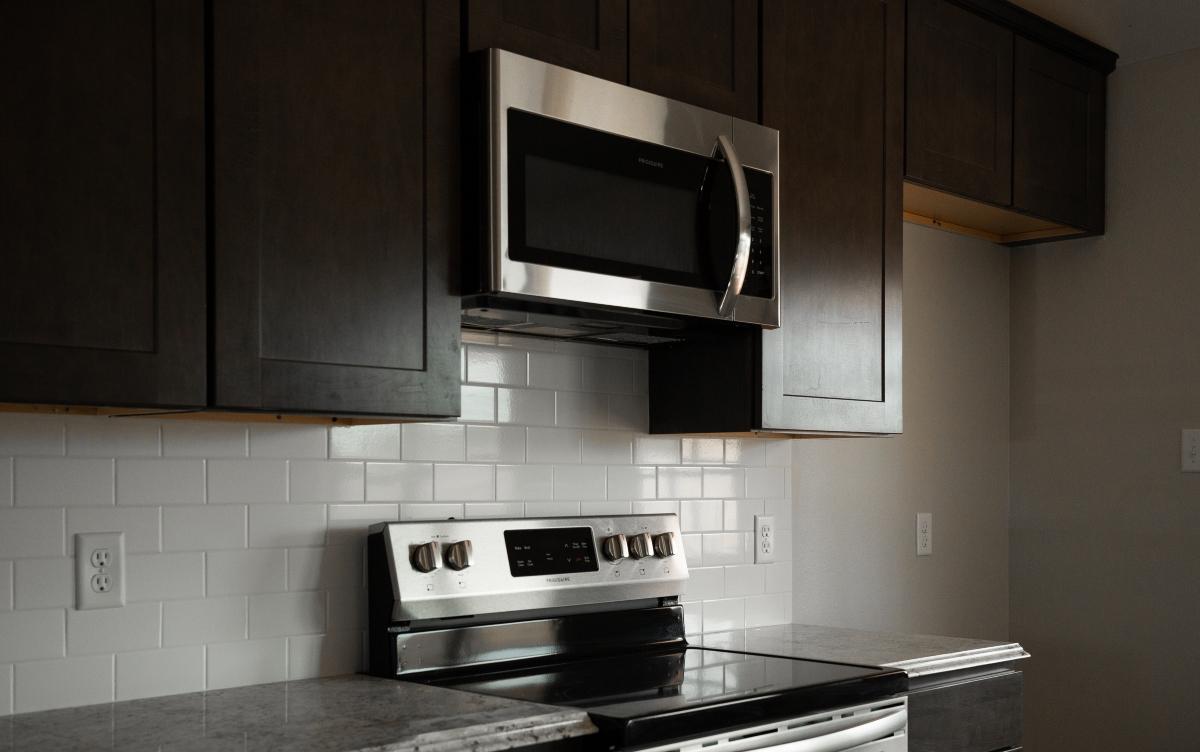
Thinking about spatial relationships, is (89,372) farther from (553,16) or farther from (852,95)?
(852,95)

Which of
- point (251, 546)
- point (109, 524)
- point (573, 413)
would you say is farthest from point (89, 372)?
point (573, 413)

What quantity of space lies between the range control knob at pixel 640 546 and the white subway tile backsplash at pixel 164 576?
0.90 meters

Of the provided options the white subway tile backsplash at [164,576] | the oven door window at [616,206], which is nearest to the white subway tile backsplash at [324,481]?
the white subway tile backsplash at [164,576]

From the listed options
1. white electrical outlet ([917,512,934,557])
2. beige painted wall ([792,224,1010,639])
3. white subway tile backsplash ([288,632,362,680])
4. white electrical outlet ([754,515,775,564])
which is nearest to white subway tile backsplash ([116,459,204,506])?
white subway tile backsplash ([288,632,362,680])

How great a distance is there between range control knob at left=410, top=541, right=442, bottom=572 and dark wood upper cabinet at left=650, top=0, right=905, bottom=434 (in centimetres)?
70

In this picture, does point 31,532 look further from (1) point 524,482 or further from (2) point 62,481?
(1) point 524,482

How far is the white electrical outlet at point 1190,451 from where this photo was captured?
10.8ft

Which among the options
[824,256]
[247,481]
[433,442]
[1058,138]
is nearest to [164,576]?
[247,481]

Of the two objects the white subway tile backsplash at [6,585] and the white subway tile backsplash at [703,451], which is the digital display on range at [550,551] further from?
the white subway tile backsplash at [6,585]

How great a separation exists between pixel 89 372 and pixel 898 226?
184 cm

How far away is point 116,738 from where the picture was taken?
5.16ft

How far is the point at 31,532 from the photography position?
1779 mm

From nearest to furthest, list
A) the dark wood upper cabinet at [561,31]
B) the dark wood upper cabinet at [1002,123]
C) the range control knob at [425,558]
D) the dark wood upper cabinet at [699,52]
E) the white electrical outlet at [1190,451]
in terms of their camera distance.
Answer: the dark wood upper cabinet at [561,31]
the range control knob at [425,558]
the dark wood upper cabinet at [699,52]
the dark wood upper cabinet at [1002,123]
the white electrical outlet at [1190,451]

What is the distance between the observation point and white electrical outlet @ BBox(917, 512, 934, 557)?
11.2ft
